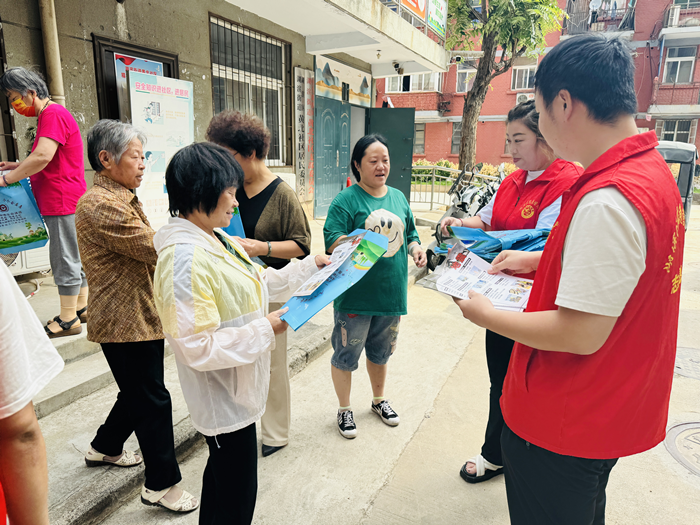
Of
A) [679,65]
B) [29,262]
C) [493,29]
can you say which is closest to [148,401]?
[29,262]

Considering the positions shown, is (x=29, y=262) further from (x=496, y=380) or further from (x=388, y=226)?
(x=496, y=380)

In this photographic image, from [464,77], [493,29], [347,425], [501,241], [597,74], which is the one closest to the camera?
[597,74]

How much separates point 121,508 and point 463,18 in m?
12.2

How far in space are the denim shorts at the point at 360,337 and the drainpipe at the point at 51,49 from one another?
3344 millimetres

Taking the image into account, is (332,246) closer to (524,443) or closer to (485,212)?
(485,212)

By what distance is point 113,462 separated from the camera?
2.25m

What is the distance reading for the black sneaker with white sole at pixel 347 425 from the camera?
8.97 ft

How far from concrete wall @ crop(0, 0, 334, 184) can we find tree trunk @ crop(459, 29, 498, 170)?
6951mm

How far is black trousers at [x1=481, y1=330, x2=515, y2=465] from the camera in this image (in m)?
2.22

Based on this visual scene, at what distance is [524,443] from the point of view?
1.33 meters

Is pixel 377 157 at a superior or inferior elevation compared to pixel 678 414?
superior

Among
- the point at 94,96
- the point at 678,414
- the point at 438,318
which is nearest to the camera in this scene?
the point at 678,414

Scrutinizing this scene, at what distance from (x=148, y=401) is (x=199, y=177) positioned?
109cm

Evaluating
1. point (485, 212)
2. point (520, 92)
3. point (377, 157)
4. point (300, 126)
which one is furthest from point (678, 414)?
point (520, 92)
